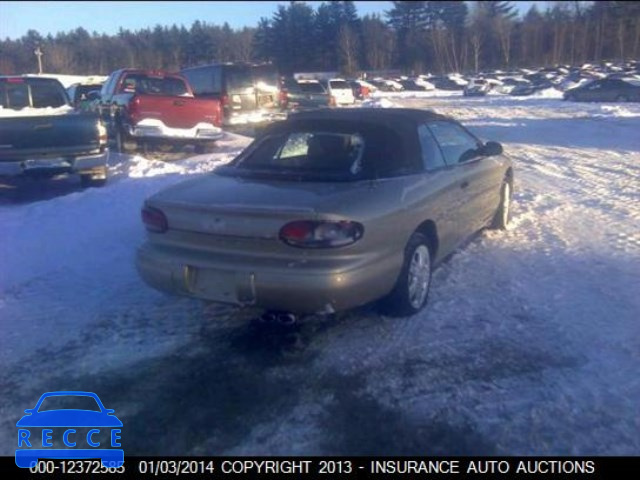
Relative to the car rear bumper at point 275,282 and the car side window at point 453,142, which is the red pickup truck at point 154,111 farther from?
the car rear bumper at point 275,282

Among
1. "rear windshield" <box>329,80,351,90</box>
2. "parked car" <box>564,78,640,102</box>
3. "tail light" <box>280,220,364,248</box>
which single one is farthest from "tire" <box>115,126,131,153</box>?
"parked car" <box>564,78,640,102</box>

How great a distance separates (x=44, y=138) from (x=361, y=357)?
7.16m

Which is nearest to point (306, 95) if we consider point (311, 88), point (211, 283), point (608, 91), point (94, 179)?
point (311, 88)

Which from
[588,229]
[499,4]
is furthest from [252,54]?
[588,229]

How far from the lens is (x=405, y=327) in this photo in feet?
14.9

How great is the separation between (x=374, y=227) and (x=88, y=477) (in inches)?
83.2

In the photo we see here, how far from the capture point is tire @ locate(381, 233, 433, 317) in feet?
14.8

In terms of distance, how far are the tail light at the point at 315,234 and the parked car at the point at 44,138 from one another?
22.1ft

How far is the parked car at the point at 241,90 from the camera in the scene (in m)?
16.0

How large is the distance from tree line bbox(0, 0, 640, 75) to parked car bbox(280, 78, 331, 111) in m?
2.23

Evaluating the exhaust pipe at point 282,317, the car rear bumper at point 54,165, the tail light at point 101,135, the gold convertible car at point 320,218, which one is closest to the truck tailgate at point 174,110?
the tail light at point 101,135

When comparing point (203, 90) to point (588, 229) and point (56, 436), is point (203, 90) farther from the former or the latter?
point (56, 436)

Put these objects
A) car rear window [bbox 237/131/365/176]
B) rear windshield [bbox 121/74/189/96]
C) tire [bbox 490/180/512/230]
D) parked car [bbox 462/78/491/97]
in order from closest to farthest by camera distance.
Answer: car rear window [bbox 237/131/365/176]
tire [bbox 490/180/512/230]
rear windshield [bbox 121/74/189/96]
parked car [bbox 462/78/491/97]

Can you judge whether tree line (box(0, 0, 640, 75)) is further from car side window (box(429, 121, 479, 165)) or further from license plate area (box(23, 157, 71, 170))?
car side window (box(429, 121, 479, 165))
